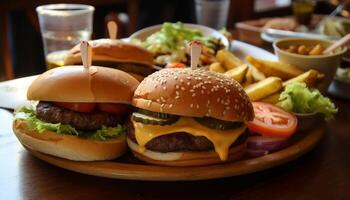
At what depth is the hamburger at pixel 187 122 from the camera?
3.91 ft

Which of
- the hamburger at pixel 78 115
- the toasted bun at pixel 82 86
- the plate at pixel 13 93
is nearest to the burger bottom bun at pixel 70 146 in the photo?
the hamburger at pixel 78 115

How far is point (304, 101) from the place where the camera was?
1444mm

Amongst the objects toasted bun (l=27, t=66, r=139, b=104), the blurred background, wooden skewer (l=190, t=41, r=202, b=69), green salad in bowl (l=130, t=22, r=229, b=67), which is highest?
wooden skewer (l=190, t=41, r=202, b=69)

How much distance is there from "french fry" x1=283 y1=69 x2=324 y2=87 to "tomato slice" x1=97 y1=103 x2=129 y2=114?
0.58 m

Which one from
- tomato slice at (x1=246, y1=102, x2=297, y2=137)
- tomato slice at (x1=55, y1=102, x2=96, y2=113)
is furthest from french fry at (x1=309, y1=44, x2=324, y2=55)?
tomato slice at (x1=55, y1=102, x2=96, y2=113)

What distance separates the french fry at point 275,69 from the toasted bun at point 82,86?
0.57 metres

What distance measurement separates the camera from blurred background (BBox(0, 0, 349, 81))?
3.21 meters

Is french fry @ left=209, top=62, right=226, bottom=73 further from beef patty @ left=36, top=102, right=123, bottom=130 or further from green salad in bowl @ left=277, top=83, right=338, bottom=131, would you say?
beef patty @ left=36, top=102, right=123, bottom=130

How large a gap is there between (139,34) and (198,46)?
112 cm

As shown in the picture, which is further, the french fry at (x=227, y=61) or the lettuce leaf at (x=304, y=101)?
the french fry at (x=227, y=61)

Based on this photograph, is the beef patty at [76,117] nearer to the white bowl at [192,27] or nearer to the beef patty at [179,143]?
the beef patty at [179,143]

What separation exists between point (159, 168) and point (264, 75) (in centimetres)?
66

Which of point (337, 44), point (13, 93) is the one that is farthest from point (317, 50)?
point (13, 93)

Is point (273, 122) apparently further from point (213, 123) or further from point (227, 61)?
point (227, 61)
